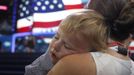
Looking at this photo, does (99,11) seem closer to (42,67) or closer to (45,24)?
(42,67)

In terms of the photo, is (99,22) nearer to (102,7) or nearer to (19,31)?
(102,7)

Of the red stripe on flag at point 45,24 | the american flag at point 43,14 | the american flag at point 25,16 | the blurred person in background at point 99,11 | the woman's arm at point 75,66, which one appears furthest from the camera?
the american flag at point 25,16

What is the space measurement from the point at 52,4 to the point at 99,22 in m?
5.00

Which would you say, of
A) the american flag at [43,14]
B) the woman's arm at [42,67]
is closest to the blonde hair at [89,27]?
the woman's arm at [42,67]

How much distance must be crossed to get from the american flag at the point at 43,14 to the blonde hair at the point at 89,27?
4.40m

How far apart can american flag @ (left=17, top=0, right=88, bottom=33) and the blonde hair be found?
440cm

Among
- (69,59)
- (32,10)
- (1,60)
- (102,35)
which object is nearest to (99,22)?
(102,35)

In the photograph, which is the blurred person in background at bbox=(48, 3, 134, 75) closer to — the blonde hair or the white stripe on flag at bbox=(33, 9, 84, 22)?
the blonde hair

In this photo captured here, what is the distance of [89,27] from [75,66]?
0.13 meters

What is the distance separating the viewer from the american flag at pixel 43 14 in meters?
5.64

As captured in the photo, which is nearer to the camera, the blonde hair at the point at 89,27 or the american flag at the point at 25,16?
the blonde hair at the point at 89,27

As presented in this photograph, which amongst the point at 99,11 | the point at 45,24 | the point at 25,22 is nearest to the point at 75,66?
the point at 99,11

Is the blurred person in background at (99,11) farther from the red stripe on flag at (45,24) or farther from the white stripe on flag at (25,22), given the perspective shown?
the white stripe on flag at (25,22)

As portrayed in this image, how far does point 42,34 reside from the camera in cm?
589
